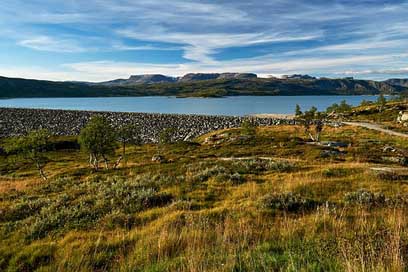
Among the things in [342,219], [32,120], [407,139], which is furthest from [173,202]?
[32,120]

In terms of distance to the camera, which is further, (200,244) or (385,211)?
(385,211)

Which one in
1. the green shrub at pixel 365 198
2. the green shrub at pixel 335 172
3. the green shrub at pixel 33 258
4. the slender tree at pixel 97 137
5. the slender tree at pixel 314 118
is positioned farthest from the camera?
the slender tree at pixel 314 118

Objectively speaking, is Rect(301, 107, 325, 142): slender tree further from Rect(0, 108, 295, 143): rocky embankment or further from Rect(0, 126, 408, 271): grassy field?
Rect(0, 126, 408, 271): grassy field

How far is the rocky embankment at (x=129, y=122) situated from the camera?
293 feet

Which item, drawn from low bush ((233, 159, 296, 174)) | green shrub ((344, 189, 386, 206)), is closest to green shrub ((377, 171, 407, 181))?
green shrub ((344, 189, 386, 206))

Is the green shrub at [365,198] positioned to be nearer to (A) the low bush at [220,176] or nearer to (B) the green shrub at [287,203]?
(B) the green shrub at [287,203]

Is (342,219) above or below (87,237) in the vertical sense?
above

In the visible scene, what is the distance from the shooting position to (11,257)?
734 centimetres

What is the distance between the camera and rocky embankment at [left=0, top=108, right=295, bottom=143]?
293 feet

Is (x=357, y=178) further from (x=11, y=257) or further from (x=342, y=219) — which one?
(x=11, y=257)

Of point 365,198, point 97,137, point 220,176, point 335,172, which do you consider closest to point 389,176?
point 335,172

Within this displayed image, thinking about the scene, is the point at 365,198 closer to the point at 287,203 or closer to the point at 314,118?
the point at 287,203

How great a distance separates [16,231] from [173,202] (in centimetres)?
503

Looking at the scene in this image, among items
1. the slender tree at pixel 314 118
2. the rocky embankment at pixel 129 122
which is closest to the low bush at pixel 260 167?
the slender tree at pixel 314 118
